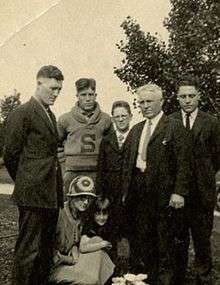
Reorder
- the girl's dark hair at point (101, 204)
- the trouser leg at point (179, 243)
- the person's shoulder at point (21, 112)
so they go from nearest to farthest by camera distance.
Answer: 1. the person's shoulder at point (21, 112)
2. the trouser leg at point (179, 243)
3. the girl's dark hair at point (101, 204)

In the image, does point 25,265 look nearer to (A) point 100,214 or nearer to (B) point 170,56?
(A) point 100,214

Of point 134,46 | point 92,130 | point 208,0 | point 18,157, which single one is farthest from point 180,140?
point 134,46

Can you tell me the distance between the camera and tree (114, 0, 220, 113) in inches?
486

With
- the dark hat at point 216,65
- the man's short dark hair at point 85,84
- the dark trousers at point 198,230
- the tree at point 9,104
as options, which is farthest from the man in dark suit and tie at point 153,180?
the dark hat at point 216,65

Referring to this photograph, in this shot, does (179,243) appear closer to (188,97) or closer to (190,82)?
(188,97)

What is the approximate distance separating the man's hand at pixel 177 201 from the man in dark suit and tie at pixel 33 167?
1034 mm

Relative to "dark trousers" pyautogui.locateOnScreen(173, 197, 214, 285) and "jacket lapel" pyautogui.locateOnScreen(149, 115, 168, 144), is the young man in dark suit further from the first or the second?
"jacket lapel" pyautogui.locateOnScreen(149, 115, 168, 144)

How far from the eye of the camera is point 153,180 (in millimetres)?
5051

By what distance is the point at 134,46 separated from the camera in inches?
561

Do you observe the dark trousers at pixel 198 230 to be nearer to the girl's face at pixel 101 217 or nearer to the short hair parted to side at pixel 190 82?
the girl's face at pixel 101 217

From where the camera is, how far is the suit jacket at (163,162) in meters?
5.05

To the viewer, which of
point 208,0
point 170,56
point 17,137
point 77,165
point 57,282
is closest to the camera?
point 17,137

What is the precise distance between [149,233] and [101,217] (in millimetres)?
586

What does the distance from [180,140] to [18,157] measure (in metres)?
1.44
